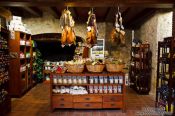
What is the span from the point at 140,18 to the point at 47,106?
485 centimetres

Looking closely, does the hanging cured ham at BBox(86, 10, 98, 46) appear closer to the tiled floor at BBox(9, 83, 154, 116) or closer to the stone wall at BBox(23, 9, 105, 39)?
the tiled floor at BBox(9, 83, 154, 116)

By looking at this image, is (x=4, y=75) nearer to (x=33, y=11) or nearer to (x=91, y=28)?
(x=91, y=28)

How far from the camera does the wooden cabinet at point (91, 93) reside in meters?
5.00

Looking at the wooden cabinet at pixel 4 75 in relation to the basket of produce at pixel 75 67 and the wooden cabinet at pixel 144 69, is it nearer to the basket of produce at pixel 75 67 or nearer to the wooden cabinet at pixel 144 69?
the basket of produce at pixel 75 67

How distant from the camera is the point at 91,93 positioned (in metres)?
5.04

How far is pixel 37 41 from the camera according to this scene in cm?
973

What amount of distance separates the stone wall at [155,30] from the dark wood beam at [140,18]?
17 centimetres

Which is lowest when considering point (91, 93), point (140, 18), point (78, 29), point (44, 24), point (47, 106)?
point (47, 106)

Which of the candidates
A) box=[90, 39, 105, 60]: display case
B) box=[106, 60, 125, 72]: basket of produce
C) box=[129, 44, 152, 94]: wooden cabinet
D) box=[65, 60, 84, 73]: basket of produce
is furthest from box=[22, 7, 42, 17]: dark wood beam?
box=[129, 44, 152, 94]: wooden cabinet

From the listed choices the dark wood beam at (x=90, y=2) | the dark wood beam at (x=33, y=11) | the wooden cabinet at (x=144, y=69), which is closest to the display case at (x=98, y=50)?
the wooden cabinet at (x=144, y=69)

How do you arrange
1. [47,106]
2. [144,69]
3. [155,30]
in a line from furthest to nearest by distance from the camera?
[144,69], [155,30], [47,106]

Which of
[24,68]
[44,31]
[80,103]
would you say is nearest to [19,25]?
[24,68]

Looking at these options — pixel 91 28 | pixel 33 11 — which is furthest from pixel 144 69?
pixel 33 11

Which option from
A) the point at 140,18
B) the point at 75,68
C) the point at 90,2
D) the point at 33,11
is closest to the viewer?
the point at 90,2
